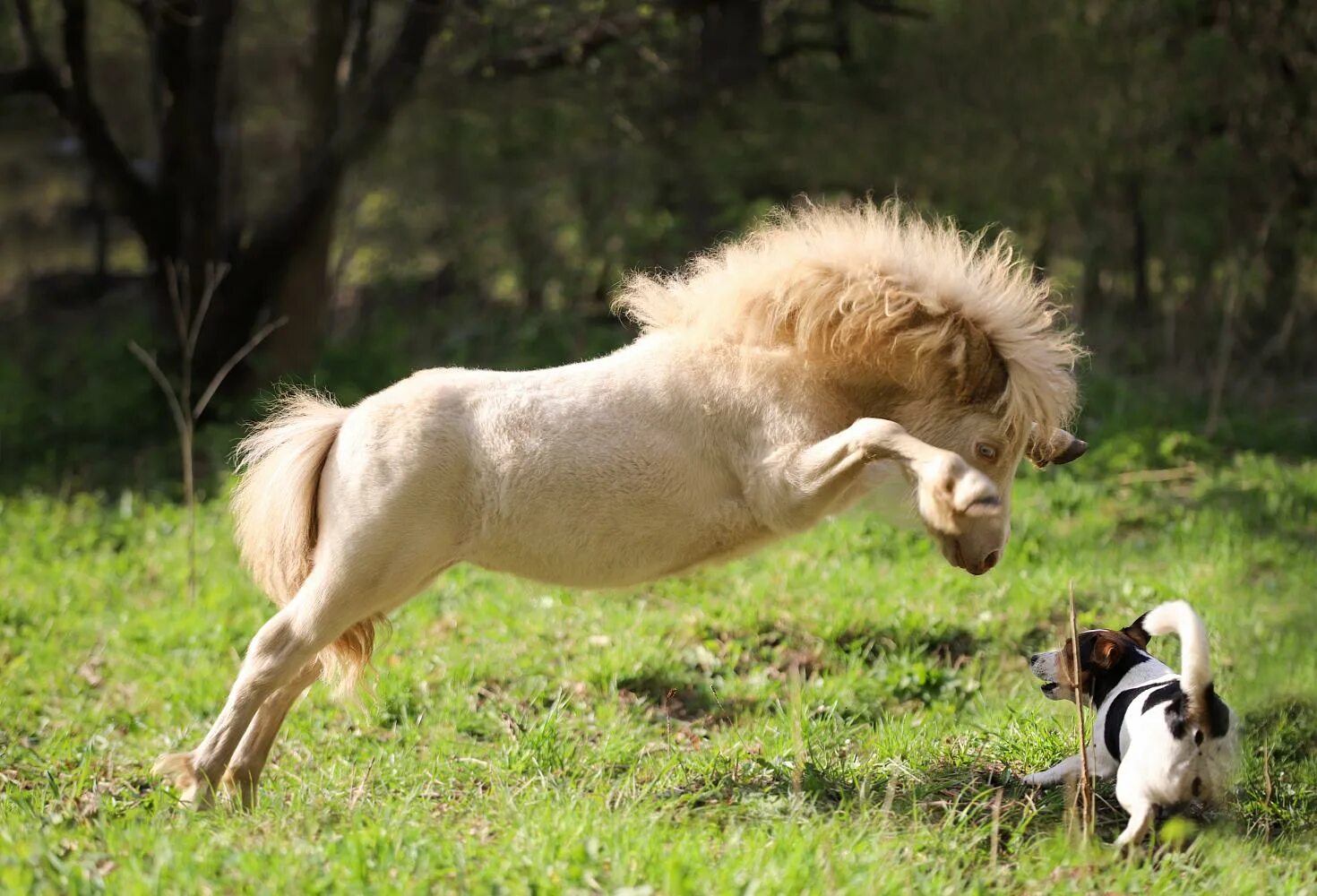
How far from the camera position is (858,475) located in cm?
434

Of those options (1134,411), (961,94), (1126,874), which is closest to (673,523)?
(1126,874)

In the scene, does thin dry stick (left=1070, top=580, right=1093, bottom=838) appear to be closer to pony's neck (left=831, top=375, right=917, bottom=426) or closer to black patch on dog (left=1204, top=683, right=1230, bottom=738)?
black patch on dog (left=1204, top=683, right=1230, bottom=738)

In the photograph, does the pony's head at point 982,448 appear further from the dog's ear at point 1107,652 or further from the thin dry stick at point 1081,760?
the dog's ear at point 1107,652

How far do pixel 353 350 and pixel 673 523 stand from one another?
9.59 m

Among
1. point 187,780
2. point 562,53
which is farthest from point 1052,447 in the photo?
point 562,53

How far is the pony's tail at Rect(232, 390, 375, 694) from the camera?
4895mm

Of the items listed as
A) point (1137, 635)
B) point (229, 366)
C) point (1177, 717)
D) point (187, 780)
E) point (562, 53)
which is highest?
point (562, 53)

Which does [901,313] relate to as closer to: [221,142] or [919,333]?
[919,333]

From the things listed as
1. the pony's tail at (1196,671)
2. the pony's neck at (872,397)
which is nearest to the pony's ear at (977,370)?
the pony's neck at (872,397)

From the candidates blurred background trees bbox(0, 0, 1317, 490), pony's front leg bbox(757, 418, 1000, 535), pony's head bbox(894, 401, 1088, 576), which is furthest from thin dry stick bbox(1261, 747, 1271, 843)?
blurred background trees bbox(0, 0, 1317, 490)

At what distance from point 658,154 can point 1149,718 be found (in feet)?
35.9

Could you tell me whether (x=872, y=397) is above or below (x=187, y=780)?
above

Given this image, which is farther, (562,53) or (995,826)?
(562,53)

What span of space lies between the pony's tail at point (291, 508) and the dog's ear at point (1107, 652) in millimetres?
2662
